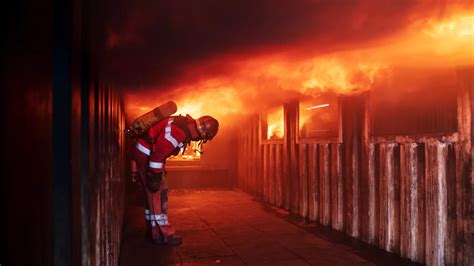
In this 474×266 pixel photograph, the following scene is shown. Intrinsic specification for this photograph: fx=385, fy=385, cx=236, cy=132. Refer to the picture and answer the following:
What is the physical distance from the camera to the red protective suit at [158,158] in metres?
6.38

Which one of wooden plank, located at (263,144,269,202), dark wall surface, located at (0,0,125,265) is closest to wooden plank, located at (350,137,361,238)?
wooden plank, located at (263,144,269,202)

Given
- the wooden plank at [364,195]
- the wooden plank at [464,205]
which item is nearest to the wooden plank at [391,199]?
the wooden plank at [364,195]

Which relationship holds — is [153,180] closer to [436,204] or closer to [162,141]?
[162,141]

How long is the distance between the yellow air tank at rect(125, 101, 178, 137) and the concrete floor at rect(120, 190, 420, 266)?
1.97 m

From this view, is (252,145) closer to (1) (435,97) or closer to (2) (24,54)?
(1) (435,97)

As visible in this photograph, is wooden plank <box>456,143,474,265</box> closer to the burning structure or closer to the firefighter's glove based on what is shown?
the burning structure

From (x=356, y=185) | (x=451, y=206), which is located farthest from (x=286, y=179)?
(x=451, y=206)

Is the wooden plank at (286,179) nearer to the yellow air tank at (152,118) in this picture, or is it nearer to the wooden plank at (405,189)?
the yellow air tank at (152,118)

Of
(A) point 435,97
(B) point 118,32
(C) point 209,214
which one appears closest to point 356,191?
(A) point 435,97

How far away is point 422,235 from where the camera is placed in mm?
5262

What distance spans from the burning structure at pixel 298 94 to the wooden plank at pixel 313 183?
4cm

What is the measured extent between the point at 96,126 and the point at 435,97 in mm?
4464

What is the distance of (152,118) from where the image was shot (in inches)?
261

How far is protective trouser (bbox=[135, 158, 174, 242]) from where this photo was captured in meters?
6.70
